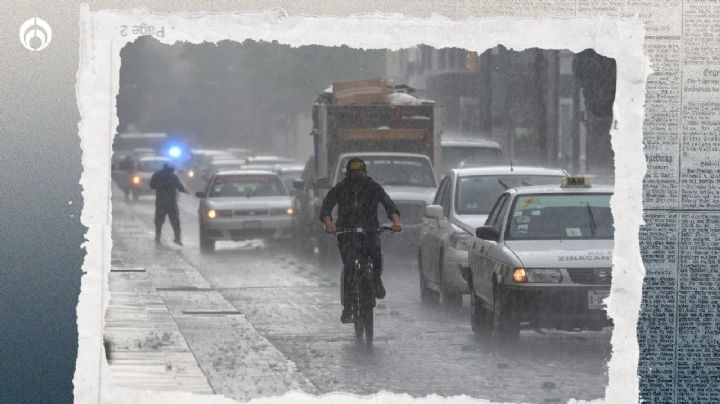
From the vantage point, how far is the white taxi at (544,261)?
12.7 m

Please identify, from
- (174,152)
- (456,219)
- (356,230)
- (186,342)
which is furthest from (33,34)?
(174,152)

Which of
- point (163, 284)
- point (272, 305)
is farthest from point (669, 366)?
point (163, 284)

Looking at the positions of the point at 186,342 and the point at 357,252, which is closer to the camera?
the point at 357,252

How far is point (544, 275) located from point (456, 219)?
427cm

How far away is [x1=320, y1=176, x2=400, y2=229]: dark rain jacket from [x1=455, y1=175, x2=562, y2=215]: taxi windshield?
384 centimetres

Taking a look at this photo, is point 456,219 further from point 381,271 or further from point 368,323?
point 368,323

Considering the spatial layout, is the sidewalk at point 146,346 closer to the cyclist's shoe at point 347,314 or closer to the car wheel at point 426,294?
the cyclist's shoe at point 347,314

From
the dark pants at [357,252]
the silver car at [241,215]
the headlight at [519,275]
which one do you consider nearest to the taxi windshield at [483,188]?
the dark pants at [357,252]

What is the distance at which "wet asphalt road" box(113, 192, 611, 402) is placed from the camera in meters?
11.2

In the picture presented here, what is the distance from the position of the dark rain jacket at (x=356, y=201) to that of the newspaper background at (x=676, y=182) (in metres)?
3.99

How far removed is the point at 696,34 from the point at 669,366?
2.01 metres

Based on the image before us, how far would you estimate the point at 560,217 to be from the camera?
13969 mm

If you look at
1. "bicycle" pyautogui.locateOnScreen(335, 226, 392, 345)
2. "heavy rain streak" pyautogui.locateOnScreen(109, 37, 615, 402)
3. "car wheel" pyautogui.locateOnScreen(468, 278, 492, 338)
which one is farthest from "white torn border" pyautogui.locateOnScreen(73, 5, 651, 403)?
"car wheel" pyautogui.locateOnScreen(468, 278, 492, 338)

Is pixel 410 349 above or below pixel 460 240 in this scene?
below
